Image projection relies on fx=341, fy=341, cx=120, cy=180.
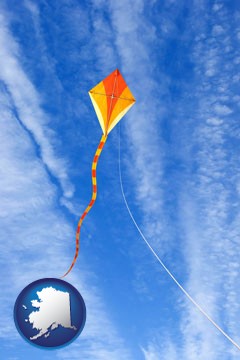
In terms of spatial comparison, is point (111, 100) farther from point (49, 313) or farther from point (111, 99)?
point (49, 313)

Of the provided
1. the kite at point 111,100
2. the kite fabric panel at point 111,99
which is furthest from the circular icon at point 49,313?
the kite fabric panel at point 111,99

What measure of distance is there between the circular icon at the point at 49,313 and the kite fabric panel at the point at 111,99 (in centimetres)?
488

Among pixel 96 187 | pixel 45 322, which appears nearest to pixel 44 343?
pixel 45 322

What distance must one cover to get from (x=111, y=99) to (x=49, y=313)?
21.3 ft

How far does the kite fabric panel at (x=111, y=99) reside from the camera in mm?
10602

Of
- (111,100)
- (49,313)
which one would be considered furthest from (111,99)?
(49,313)

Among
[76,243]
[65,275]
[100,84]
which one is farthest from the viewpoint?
[100,84]

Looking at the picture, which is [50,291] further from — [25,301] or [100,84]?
[100,84]

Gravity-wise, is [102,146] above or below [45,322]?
above

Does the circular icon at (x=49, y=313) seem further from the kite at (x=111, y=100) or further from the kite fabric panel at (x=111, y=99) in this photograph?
the kite fabric panel at (x=111, y=99)

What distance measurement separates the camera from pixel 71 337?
25.7 ft

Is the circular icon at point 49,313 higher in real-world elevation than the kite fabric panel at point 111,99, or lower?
lower

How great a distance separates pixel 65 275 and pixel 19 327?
1.56m

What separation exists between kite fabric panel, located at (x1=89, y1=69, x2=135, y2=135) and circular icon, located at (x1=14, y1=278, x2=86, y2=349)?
4877 millimetres
